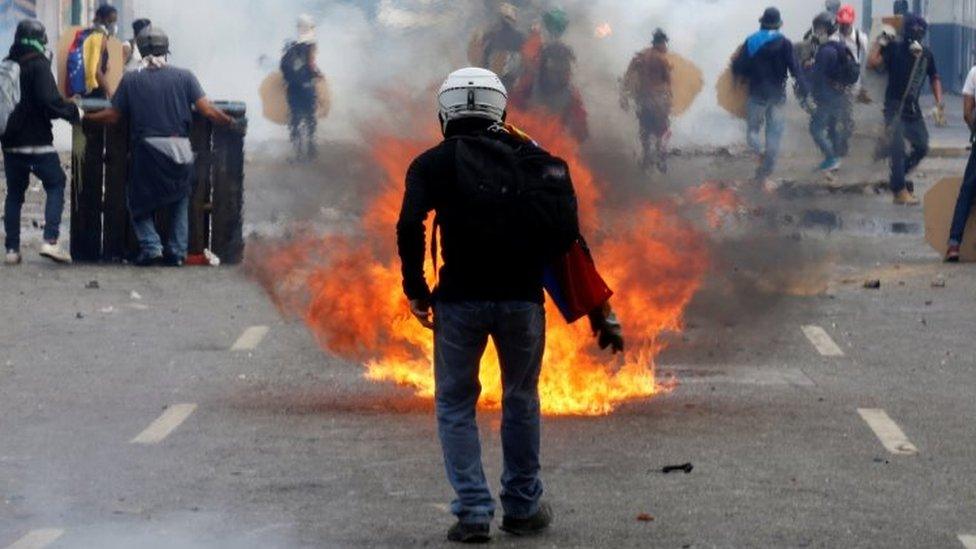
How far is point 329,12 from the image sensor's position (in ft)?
73.3

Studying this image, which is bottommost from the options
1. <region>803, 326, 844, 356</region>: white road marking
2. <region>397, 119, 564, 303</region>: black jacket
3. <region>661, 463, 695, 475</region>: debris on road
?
<region>803, 326, 844, 356</region>: white road marking

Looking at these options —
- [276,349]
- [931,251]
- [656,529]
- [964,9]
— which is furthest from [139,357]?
[964,9]

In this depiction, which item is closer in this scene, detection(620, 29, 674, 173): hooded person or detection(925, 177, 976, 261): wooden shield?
detection(620, 29, 674, 173): hooded person

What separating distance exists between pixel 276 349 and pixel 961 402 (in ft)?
Answer: 13.8

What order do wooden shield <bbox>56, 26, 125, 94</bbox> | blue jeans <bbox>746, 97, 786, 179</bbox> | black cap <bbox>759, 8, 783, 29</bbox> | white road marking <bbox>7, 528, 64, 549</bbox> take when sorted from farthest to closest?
black cap <bbox>759, 8, 783, 29</bbox> → blue jeans <bbox>746, 97, 786, 179</bbox> → wooden shield <bbox>56, 26, 125, 94</bbox> → white road marking <bbox>7, 528, 64, 549</bbox>

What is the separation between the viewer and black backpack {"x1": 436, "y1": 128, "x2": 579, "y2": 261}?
8.07m

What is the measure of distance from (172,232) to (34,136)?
1308 millimetres

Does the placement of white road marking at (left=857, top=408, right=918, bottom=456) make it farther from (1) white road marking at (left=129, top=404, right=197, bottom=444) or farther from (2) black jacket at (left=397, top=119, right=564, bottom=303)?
(1) white road marking at (left=129, top=404, right=197, bottom=444)

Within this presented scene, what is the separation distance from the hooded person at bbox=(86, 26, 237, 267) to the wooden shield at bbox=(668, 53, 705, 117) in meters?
8.16

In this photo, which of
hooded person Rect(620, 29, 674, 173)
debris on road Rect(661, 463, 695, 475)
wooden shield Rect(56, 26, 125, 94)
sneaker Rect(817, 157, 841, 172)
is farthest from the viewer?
sneaker Rect(817, 157, 841, 172)

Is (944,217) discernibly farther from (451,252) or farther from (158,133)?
(451,252)

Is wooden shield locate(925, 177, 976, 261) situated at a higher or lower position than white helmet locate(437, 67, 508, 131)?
lower

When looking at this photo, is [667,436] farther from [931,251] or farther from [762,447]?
[931,251]

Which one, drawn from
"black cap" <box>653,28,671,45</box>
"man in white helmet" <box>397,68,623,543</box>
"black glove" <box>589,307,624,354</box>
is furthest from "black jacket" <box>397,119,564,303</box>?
"black cap" <box>653,28,671,45</box>
